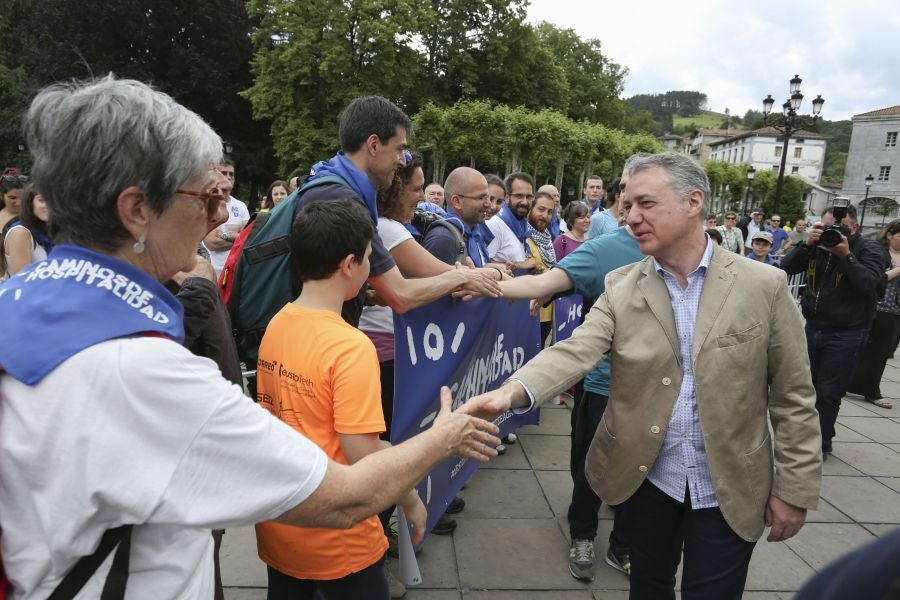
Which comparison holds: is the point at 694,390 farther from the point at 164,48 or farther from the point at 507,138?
the point at 164,48

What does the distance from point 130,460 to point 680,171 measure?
2185 mm

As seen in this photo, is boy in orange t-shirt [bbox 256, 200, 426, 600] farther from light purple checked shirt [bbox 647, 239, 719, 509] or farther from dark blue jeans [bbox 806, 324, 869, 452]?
dark blue jeans [bbox 806, 324, 869, 452]

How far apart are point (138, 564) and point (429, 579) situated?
95.0 inches

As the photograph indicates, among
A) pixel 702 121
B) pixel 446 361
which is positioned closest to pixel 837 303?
pixel 446 361

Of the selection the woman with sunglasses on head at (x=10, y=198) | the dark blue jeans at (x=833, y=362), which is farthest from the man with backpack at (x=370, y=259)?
the dark blue jeans at (x=833, y=362)

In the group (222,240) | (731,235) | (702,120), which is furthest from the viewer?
(702,120)

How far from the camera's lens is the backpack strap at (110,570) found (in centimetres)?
103

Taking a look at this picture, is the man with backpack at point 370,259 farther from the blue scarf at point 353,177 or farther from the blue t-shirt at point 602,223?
the blue t-shirt at point 602,223

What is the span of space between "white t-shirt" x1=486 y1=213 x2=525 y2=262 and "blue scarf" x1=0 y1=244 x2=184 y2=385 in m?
4.61

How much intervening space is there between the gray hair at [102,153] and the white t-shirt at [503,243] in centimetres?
451

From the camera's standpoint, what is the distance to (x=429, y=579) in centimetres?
321

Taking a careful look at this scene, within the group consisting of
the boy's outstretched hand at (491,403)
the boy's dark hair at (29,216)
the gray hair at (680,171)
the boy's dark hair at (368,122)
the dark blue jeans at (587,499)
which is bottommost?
the dark blue jeans at (587,499)

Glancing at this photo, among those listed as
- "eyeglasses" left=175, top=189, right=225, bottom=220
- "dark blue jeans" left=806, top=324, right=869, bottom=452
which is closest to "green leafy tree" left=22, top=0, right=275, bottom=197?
"dark blue jeans" left=806, top=324, right=869, bottom=452

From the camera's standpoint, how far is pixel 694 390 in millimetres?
2232
